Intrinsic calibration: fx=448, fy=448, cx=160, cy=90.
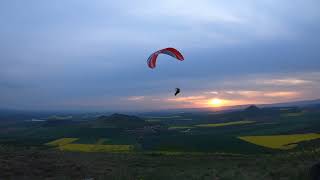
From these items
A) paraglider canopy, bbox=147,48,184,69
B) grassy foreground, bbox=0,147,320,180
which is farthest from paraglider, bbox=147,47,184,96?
grassy foreground, bbox=0,147,320,180

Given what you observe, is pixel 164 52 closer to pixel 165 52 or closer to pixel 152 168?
pixel 165 52

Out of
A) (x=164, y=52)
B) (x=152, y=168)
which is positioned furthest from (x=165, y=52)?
(x=152, y=168)

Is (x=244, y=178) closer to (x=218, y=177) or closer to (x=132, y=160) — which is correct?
(x=218, y=177)

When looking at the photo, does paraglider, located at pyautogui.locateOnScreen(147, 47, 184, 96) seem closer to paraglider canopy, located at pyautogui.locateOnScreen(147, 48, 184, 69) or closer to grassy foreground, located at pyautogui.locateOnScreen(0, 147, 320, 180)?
paraglider canopy, located at pyautogui.locateOnScreen(147, 48, 184, 69)

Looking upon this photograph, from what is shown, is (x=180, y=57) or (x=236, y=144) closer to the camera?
(x=180, y=57)

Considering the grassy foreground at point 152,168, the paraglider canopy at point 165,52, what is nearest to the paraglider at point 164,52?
the paraglider canopy at point 165,52

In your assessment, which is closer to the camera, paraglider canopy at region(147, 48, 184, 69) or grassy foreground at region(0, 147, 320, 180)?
paraglider canopy at region(147, 48, 184, 69)

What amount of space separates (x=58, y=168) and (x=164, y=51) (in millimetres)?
14019

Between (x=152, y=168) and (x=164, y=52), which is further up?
(x=164, y=52)

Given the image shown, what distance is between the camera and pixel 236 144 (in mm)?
54625

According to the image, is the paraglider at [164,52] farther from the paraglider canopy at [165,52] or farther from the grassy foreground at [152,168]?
the grassy foreground at [152,168]

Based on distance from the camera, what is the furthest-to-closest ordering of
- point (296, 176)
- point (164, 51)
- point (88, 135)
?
point (88, 135)
point (164, 51)
point (296, 176)

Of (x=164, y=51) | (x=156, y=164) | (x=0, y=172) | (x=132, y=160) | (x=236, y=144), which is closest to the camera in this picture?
(x=164, y=51)

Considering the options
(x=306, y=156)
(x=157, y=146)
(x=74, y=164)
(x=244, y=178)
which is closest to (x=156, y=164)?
(x=74, y=164)
